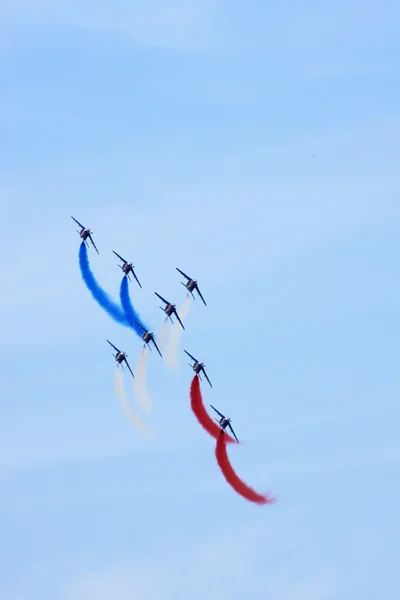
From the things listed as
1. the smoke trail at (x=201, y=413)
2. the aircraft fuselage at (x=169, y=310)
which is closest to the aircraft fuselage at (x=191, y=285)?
the aircraft fuselage at (x=169, y=310)

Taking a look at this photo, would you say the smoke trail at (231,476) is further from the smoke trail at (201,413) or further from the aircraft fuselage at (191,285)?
the aircraft fuselage at (191,285)

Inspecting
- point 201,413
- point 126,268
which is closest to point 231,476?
point 201,413

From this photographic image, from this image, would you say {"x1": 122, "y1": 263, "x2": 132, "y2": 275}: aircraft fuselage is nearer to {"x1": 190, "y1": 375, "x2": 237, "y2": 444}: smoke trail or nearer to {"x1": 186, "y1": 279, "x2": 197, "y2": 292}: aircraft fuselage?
{"x1": 186, "y1": 279, "x2": 197, "y2": 292}: aircraft fuselage

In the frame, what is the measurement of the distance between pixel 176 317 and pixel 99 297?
335 inches

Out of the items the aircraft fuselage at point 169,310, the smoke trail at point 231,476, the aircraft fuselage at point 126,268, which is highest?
the aircraft fuselage at point 126,268

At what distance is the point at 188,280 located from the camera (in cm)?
10556

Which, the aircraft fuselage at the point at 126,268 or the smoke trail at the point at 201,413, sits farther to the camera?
the aircraft fuselage at the point at 126,268

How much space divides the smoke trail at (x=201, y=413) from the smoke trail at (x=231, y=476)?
60 cm

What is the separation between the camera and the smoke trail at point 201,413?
327ft

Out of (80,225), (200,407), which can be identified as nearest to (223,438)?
(200,407)

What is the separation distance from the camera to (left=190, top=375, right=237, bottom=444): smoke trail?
99812 millimetres

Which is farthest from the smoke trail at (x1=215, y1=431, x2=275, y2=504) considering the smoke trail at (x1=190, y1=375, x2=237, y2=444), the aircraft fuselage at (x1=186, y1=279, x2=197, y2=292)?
the aircraft fuselage at (x1=186, y1=279, x2=197, y2=292)

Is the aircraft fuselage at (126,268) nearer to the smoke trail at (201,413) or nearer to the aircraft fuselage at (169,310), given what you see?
the aircraft fuselage at (169,310)

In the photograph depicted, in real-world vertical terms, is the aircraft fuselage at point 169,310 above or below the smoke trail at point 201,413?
above
